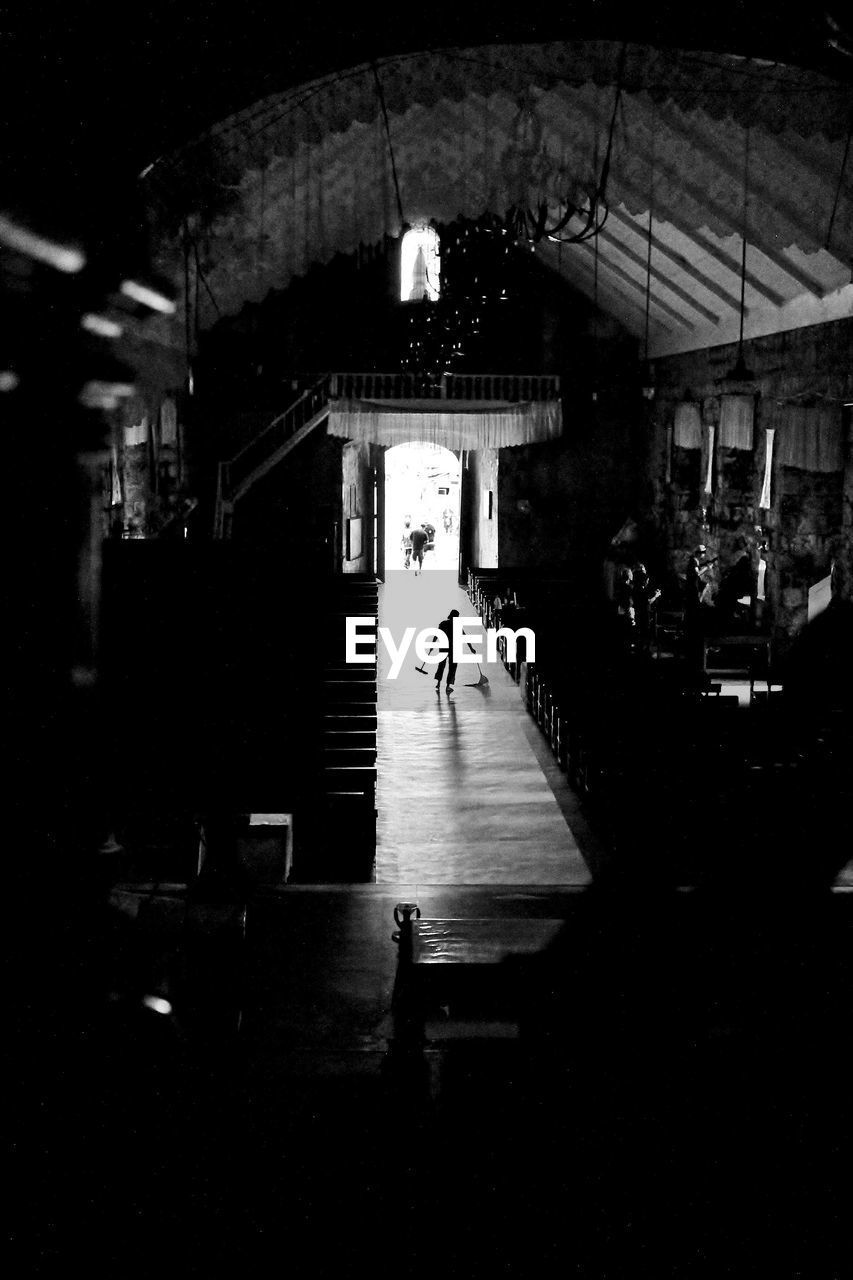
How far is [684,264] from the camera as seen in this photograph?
17.4 meters

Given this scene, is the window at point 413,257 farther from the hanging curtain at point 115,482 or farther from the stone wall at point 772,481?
the hanging curtain at point 115,482

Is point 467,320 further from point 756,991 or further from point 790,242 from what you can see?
point 756,991

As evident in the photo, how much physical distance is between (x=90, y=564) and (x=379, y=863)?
5.15 m

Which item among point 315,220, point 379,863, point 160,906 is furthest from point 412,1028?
point 315,220

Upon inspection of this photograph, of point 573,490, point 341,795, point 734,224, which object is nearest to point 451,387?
point 573,490

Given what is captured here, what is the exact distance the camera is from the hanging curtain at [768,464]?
1543 cm

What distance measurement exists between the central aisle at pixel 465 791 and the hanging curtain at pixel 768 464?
4205mm

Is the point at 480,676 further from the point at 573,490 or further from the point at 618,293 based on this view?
the point at 618,293

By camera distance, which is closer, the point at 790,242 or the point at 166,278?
the point at 790,242

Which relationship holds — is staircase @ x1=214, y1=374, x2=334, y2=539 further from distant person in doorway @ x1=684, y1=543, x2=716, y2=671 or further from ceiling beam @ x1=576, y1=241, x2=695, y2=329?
distant person in doorway @ x1=684, y1=543, x2=716, y2=671

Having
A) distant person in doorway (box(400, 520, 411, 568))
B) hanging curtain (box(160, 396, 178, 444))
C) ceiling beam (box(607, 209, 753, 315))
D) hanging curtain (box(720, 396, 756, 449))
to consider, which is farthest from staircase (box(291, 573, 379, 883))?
distant person in doorway (box(400, 520, 411, 568))

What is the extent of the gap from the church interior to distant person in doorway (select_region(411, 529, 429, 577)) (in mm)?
7875

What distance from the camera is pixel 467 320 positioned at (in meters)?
13.6

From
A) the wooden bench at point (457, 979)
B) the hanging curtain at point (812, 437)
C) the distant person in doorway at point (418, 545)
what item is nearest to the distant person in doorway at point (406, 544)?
the distant person in doorway at point (418, 545)
